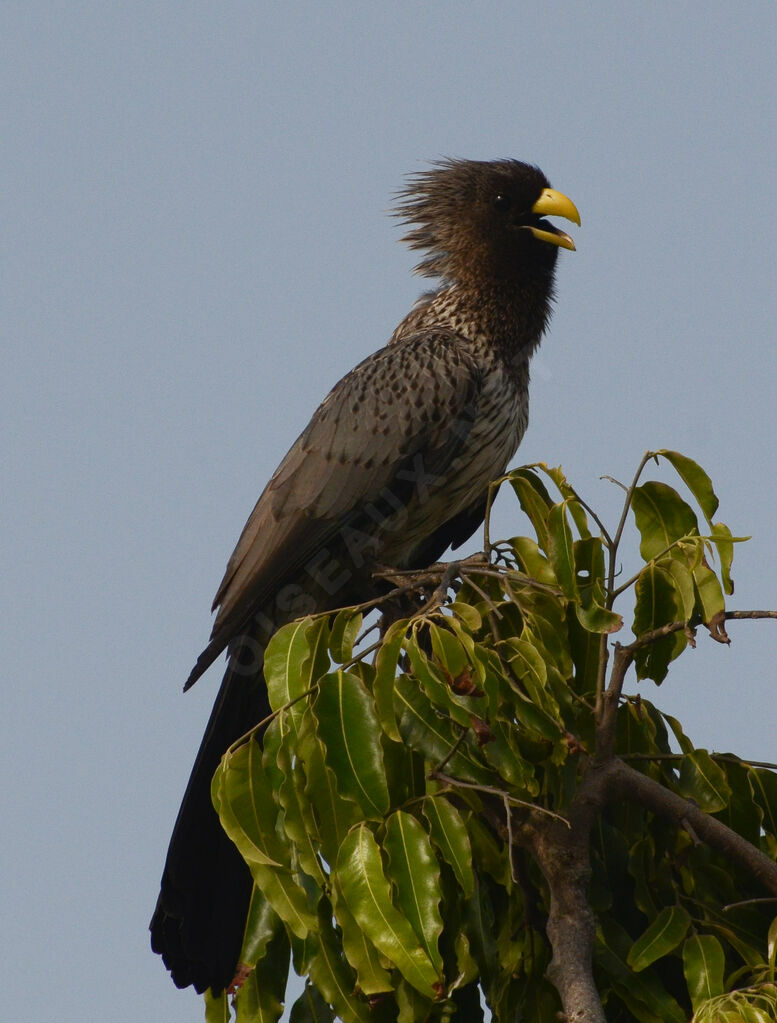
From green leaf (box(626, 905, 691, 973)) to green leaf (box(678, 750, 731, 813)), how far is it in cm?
28

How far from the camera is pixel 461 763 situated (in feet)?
10.8

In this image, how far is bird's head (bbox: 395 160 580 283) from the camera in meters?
6.45

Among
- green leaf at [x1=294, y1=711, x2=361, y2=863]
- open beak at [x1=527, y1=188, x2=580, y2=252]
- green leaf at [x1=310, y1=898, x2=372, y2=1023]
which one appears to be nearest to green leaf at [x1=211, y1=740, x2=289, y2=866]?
green leaf at [x1=294, y1=711, x2=361, y2=863]

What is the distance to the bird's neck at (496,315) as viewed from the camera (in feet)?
20.2

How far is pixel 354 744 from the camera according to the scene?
3115 mm

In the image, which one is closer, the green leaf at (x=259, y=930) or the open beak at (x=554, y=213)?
the green leaf at (x=259, y=930)

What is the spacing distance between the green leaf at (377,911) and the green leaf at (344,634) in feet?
1.71

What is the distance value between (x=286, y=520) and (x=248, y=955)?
7.71 feet

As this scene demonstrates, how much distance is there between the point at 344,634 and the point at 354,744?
412 mm

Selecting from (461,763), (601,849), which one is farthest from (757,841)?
(461,763)

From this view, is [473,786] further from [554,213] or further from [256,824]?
[554,213]

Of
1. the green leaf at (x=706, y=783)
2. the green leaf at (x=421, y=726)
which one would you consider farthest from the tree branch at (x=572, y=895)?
the green leaf at (x=421, y=726)

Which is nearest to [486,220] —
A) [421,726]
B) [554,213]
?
[554,213]

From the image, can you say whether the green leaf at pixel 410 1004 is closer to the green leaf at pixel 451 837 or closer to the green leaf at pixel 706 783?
the green leaf at pixel 451 837
